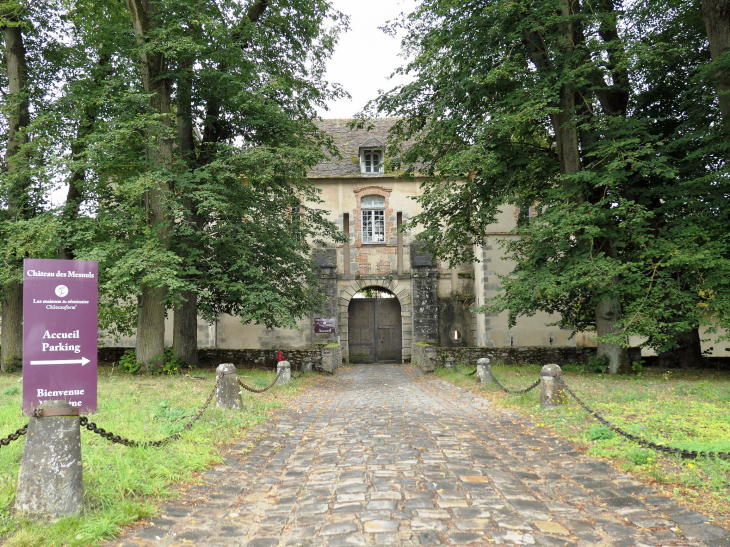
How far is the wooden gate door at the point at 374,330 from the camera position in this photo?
862 inches

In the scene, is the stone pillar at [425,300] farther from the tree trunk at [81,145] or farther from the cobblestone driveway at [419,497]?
the cobblestone driveway at [419,497]

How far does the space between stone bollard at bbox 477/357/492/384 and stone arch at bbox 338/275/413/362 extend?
9402 millimetres

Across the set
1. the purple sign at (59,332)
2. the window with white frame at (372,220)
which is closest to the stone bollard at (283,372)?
the purple sign at (59,332)

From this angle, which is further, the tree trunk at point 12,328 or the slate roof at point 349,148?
the slate roof at point 349,148

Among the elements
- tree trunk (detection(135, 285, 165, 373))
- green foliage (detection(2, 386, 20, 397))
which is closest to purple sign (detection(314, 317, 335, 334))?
tree trunk (detection(135, 285, 165, 373))

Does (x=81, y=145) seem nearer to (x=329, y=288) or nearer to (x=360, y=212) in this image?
(x=329, y=288)

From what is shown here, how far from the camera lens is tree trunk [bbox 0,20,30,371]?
39.5 feet

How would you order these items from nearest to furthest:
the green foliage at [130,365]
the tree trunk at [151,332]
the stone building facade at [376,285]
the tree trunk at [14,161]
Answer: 1. the tree trunk at [151,332]
2. the tree trunk at [14,161]
3. the green foliage at [130,365]
4. the stone building facade at [376,285]

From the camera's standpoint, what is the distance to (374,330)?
2203cm

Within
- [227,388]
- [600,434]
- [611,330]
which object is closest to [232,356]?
[227,388]

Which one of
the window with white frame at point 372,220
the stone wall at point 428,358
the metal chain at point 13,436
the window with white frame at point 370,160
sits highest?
the window with white frame at point 370,160

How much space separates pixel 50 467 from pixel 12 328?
40.7 ft

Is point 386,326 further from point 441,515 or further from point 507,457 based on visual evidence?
point 441,515

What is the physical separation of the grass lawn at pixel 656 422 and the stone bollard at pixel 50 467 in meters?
4.39
